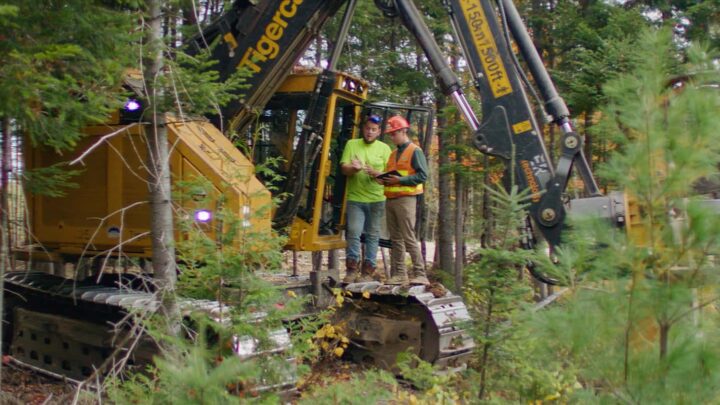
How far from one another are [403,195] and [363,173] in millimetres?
498

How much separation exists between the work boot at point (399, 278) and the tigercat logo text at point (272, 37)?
267cm

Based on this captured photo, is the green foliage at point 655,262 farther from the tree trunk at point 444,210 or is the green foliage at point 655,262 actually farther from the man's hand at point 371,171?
the tree trunk at point 444,210

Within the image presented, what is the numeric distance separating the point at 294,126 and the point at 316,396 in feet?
14.6

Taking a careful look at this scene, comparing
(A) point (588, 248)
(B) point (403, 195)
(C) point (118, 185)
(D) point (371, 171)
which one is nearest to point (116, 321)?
(C) point (118, 185)

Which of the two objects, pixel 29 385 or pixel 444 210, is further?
pixel 444 210

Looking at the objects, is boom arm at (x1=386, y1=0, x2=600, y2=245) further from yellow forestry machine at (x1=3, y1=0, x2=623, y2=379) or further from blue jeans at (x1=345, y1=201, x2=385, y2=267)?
blue jeans at (x1=345, y1=201, x2=385, y2=267)

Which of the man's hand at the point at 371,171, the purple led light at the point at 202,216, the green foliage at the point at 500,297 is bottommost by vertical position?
the green foliage at the point at 500,297

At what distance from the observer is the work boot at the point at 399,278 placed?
809cm

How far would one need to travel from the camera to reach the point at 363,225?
8148 mm

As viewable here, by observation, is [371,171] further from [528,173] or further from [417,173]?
[528,173]

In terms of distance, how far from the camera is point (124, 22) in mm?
4777

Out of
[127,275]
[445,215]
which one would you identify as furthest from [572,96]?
[127,275]

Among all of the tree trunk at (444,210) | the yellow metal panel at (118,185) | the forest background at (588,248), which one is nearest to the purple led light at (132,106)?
the yellow metal panel at (118,185)

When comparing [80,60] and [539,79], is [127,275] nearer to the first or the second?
[80,60]
